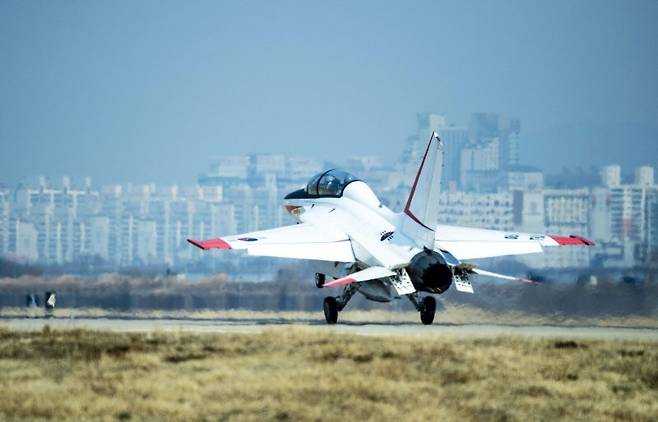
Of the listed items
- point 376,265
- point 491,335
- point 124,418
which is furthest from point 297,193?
point 124,418

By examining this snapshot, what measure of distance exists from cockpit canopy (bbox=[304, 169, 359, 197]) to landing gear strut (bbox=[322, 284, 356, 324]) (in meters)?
3.81

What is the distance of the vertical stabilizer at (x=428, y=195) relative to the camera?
3859 centimetres

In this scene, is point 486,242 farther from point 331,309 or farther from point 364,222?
point 331,309

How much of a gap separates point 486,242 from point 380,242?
13.0 feet

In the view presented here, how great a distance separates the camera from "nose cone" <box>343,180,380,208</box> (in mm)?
44031

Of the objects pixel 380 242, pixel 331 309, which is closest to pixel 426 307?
pixel 380 242

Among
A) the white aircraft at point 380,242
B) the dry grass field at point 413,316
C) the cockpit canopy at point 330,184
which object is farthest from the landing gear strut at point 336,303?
the cockpit canopy at point 330,184

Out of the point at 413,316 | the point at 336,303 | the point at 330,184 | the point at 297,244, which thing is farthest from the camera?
the point at 413,316

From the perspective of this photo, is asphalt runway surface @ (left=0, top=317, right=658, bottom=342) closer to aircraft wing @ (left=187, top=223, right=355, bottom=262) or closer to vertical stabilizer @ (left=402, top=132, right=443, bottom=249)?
aircraft wing @ (left=187, top=223, right=355, bottom=262)

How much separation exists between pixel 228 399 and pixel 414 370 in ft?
14.8

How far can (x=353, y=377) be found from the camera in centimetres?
2647

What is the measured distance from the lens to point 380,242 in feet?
135

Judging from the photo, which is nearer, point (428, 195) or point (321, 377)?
point (321, 377)

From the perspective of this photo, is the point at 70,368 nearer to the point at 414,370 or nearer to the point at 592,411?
the point at 414,370
